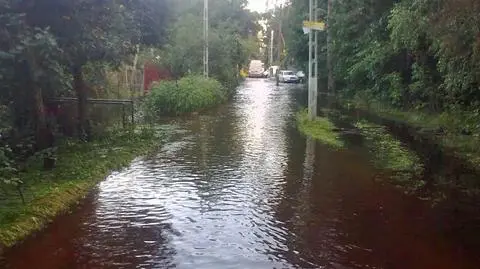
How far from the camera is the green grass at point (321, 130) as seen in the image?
16972 millimetres

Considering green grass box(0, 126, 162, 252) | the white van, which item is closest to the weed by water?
green grass box(0, 126, 162, 252)

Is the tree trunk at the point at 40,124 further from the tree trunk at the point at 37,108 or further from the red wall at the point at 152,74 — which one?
the red wall at the point at 152,74

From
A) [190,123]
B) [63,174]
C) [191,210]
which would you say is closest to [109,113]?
[190,123]

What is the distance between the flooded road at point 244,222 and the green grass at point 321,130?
3.07 meters

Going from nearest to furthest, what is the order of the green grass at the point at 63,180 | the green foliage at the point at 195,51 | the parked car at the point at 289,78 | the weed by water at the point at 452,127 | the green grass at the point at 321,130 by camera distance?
the green grass at the point at 63,180 → the weed by water at the point at 452,127 → the green grass at the point at 321,130 → the green foliage at the point at 195,51 → the parked car at the point at 289,78

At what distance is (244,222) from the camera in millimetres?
8422

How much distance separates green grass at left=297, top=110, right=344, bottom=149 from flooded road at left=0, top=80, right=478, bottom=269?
3074 millimetres

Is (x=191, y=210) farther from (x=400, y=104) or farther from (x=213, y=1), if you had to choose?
(x=213, y=1)

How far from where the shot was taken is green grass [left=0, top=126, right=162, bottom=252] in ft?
26.1

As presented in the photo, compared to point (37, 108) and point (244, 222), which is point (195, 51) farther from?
point (244, 222)

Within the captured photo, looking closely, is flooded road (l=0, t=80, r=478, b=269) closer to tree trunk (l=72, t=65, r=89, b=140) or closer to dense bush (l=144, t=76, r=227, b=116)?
tree trunk (l=72, t=65, r=89, b=140)

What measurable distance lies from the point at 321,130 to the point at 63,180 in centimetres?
1124

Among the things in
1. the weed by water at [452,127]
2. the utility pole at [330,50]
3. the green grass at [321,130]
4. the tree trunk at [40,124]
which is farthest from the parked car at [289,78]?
the tree trunk at [40,124]

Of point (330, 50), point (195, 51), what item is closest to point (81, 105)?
point (195, 51)
